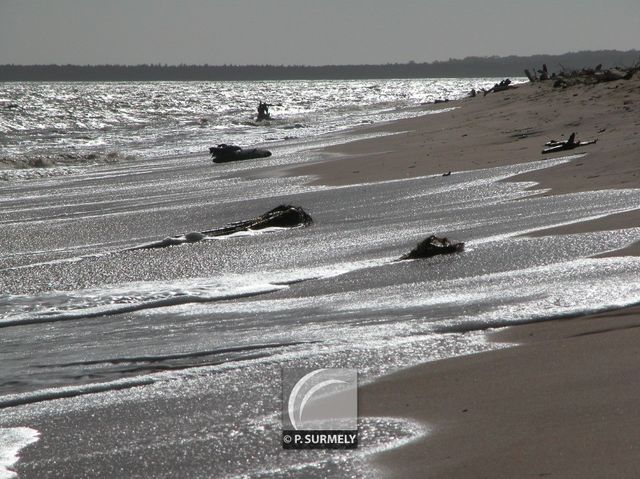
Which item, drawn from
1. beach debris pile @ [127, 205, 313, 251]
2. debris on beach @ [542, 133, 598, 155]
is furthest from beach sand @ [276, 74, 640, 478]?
debris on beach @ [542, 133, 598, 155]

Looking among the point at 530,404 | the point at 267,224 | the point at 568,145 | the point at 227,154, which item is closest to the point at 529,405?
the point at 530,404

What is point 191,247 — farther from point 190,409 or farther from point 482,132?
point 482,132

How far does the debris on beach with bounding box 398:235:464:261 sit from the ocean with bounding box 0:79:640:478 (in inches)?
4.4

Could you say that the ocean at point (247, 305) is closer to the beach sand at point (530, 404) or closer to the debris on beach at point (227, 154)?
the beach sand at point (530, 404)

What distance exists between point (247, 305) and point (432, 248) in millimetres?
1460

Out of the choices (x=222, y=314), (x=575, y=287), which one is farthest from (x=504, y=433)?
(x=222, y=314)

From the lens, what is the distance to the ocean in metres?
3.07

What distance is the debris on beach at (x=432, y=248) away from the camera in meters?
5.97

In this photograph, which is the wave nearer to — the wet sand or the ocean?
the ocean

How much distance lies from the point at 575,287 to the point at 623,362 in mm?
1410

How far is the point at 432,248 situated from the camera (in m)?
5.97

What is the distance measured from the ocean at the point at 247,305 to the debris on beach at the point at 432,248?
0.11 metres

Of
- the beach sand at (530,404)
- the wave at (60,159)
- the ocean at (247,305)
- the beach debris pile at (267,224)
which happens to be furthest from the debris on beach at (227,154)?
the beach sand at (530,404)

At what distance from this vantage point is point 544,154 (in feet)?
38.1
